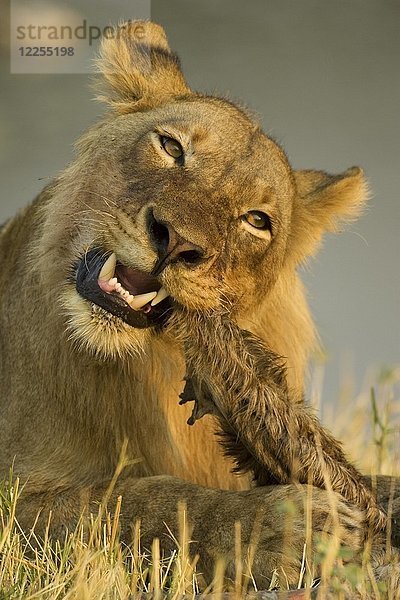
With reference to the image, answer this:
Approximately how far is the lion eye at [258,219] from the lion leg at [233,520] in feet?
2.70

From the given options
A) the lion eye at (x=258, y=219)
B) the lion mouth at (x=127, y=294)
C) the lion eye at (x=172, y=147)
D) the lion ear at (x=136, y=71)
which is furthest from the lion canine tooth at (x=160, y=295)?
the lion ear at (x=136, y=71)

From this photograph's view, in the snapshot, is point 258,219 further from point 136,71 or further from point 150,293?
point 136,71

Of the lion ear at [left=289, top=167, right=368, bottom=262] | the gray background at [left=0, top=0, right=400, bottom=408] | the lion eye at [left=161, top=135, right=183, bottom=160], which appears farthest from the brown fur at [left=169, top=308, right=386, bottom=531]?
the gray background at [left=0, top=0, right=400, bottom=408]

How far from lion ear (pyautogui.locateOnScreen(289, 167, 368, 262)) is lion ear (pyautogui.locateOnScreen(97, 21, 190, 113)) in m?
0.55

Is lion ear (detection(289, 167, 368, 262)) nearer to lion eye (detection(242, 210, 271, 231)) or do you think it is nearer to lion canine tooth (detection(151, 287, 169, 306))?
lion eye (detection(242, 210, 271, 231))

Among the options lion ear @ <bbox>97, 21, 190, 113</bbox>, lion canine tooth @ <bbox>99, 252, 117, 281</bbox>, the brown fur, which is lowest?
the brown fur

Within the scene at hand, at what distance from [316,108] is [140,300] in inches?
176

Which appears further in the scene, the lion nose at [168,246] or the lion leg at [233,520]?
the lion nose at [168,246]

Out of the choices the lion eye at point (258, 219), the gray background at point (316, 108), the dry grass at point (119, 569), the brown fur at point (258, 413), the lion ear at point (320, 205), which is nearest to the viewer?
the dry grass at point (119, 569)

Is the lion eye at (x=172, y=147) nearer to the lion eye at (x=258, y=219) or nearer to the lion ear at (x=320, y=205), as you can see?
the lion eye at (x=258, y=219)

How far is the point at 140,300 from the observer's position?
4.12m

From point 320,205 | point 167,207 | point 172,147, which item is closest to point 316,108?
point 320,205

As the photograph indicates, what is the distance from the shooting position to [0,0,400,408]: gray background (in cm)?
802

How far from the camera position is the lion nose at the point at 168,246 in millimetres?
3986
